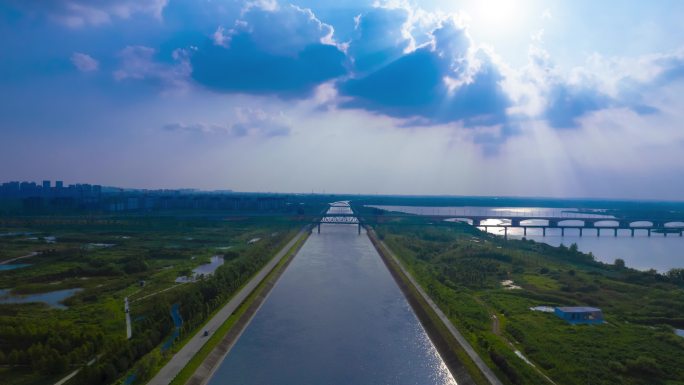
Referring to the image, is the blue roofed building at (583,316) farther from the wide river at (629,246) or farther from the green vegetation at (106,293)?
the wide river at (629,246)

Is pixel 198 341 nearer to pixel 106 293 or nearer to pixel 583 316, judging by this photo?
pixel 106 293

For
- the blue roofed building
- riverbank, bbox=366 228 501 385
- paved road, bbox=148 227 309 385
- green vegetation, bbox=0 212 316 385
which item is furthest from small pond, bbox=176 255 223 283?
the blue roofed building

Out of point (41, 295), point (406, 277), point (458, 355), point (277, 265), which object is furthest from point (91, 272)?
point (458, 355)

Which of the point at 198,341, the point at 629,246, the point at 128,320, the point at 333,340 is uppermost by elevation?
the point at 629,246

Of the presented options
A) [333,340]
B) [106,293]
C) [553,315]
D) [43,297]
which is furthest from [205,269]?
[553,315]

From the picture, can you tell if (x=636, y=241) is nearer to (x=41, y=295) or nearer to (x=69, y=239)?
(x=41, y=295)

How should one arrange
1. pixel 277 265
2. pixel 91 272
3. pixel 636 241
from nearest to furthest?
pixel 91 272 < pixel 277 265 < pixel 636 241

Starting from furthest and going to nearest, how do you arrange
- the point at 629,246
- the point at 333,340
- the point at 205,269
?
the point at 629,246 < the point at 205,269 < the point at 333,340
